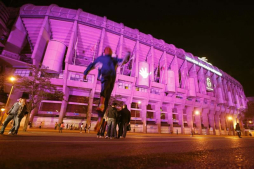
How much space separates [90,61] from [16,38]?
15.1 m

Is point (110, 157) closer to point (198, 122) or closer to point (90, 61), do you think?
point (90, 61)

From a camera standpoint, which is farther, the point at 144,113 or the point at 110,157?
the point at 144,113

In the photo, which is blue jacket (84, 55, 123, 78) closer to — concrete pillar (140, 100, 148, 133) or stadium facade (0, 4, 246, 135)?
stadium facade (0, 4, 246, 135)

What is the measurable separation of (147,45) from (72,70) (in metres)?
19.9

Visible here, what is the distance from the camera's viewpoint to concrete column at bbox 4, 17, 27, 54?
25678 millimetres

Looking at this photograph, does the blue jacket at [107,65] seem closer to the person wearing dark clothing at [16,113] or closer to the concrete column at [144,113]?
the person wearing dark clothing at [16,113]

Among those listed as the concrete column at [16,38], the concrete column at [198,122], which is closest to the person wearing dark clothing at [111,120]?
the concrete column at [16,38]

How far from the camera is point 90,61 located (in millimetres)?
31094

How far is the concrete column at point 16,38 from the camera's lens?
2568 centimetres

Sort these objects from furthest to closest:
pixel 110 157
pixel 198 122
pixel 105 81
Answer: pixel 198 122 → pixel 105 81 → pixel 110 157

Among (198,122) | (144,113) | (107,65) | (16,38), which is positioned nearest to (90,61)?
(16,38)

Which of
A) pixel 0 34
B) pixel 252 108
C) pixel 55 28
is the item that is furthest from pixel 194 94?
pixel 0 34

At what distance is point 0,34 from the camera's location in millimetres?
24500

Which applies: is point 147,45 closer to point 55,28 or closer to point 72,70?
point 72,70
